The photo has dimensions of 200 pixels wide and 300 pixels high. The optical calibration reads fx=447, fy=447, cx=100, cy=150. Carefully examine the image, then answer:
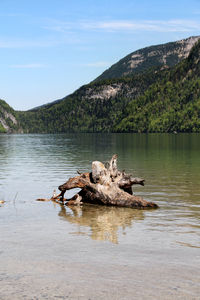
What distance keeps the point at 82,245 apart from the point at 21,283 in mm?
4534

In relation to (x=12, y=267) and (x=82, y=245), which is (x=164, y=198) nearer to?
Result: (x=82, y=245)

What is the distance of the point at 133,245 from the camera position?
1493 cm

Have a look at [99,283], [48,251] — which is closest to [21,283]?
[99,283]

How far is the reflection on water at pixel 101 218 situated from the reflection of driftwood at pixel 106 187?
555mm

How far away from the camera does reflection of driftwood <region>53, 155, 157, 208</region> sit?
23.9 metres

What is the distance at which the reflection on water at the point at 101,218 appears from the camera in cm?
1698

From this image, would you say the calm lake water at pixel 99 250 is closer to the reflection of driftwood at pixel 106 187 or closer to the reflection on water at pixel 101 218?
the reflection on water at pixel 101 218

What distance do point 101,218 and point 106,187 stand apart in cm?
430

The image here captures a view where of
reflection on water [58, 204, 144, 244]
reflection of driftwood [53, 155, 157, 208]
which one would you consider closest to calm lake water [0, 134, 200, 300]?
reflection on water [58, 204, 144, 244]

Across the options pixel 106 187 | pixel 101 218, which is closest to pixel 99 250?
pixel 101 218

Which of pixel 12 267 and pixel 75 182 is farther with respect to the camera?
pixel 75 182

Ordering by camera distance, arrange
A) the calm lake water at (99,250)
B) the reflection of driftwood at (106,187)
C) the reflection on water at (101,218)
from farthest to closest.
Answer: the reflection of driftwood at (106,187) < the reflection on water at (101,218) < the calm lake water at (99,250)

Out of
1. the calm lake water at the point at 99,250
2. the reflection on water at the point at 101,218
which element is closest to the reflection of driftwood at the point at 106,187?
the reflection on water at the point at 101,218

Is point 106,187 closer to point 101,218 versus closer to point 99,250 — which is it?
point 101,218
